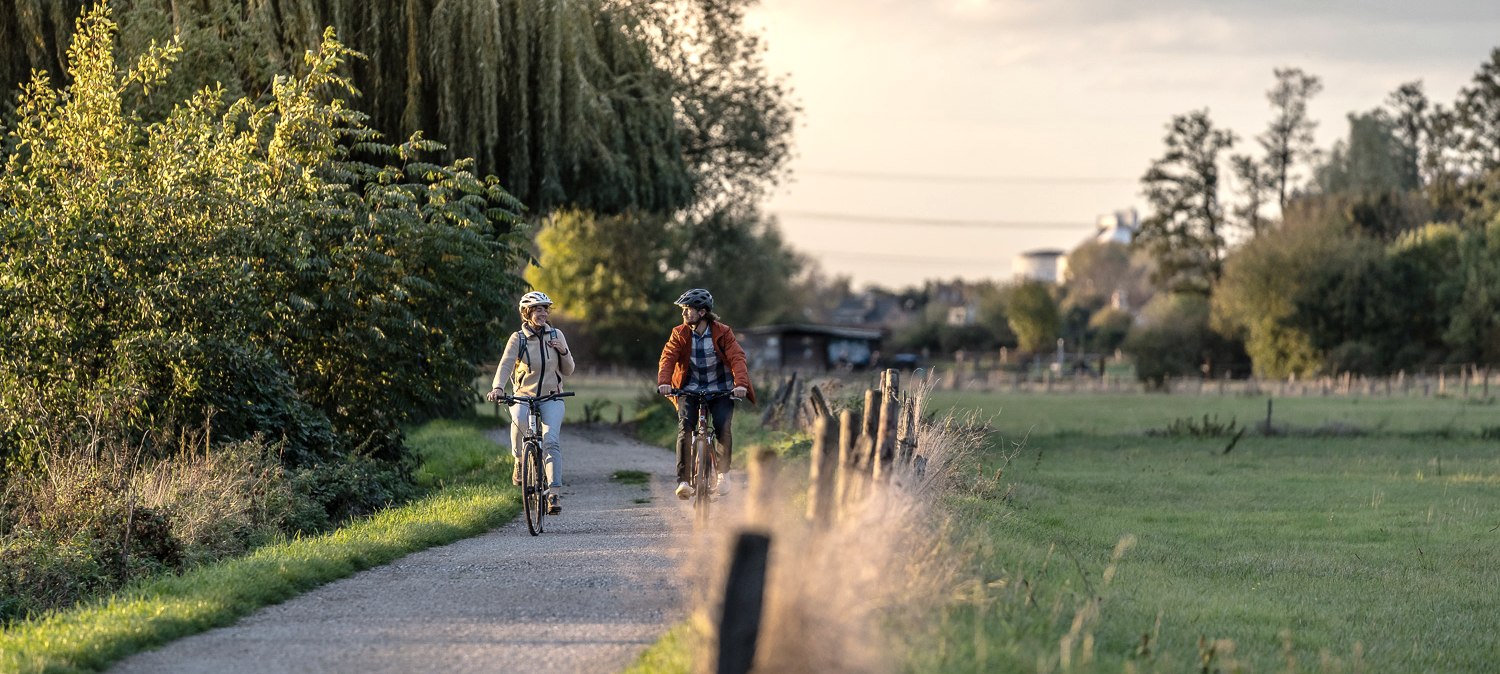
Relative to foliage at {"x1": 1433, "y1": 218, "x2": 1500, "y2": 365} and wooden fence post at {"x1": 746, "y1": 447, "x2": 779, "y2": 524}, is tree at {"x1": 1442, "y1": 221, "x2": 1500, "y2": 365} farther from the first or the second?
wooden fence post at {"x1": 746, "y1": 447, "x2": 779, "y2": 524}

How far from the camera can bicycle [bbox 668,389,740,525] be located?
1472 centimetres

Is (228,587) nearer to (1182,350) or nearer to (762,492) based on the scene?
(762,492)

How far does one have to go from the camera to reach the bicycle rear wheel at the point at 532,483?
48.2ft

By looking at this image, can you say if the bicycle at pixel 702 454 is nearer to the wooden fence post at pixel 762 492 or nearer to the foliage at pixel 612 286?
the wooden fence post at pixel 762 492

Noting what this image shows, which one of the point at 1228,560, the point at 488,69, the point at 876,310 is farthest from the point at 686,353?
the point at 876,310

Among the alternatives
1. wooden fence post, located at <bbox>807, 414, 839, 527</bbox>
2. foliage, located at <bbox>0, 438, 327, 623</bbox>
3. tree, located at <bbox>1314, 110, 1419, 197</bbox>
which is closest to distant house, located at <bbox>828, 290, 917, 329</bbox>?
tree, located at <bbox>1314, 110, 1419, 197</bbox>

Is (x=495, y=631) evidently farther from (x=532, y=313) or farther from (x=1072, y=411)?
(x=1072, y=411)

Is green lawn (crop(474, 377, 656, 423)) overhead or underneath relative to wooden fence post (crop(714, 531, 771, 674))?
underneath

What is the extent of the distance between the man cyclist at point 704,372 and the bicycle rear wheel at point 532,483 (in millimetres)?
1178

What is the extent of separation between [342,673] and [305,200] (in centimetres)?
1277

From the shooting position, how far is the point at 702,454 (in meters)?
14.7

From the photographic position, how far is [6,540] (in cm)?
1612

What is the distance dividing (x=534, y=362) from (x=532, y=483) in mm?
Answer: 1030

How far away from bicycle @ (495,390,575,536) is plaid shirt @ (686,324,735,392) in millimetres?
1104
